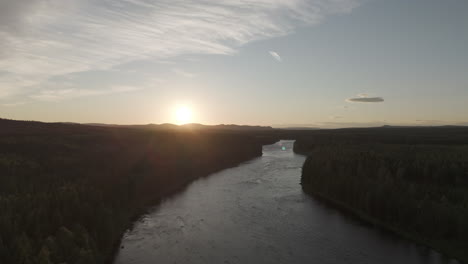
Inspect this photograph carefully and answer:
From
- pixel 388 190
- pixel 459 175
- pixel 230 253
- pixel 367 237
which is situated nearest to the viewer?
pixel 230 253

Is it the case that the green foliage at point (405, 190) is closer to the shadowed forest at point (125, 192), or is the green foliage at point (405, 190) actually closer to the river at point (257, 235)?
the shadowed forest at point (125, 192)

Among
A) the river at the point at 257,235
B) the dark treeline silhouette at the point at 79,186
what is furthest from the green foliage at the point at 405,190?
the dark treeline silhouette at the point at 79,186

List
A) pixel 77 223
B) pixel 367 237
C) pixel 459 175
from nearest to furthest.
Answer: pixel 77 223
pixel 367 237
pixel 459 175

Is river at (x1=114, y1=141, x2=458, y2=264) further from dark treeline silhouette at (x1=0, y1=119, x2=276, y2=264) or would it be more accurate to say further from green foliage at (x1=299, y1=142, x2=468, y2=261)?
dark treeline silhouette at (x1=0, y1=119, x2=276, y2=264)

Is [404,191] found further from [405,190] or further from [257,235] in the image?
[257,235]

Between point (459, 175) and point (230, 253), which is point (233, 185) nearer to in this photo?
point (230, 253)

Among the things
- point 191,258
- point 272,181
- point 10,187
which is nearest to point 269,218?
point 191,258

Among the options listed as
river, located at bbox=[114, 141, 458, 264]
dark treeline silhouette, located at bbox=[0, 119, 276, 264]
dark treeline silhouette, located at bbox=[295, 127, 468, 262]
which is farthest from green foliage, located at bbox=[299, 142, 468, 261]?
dark treeline silhouette, located at bbox=[0, 119, 276, 264]
